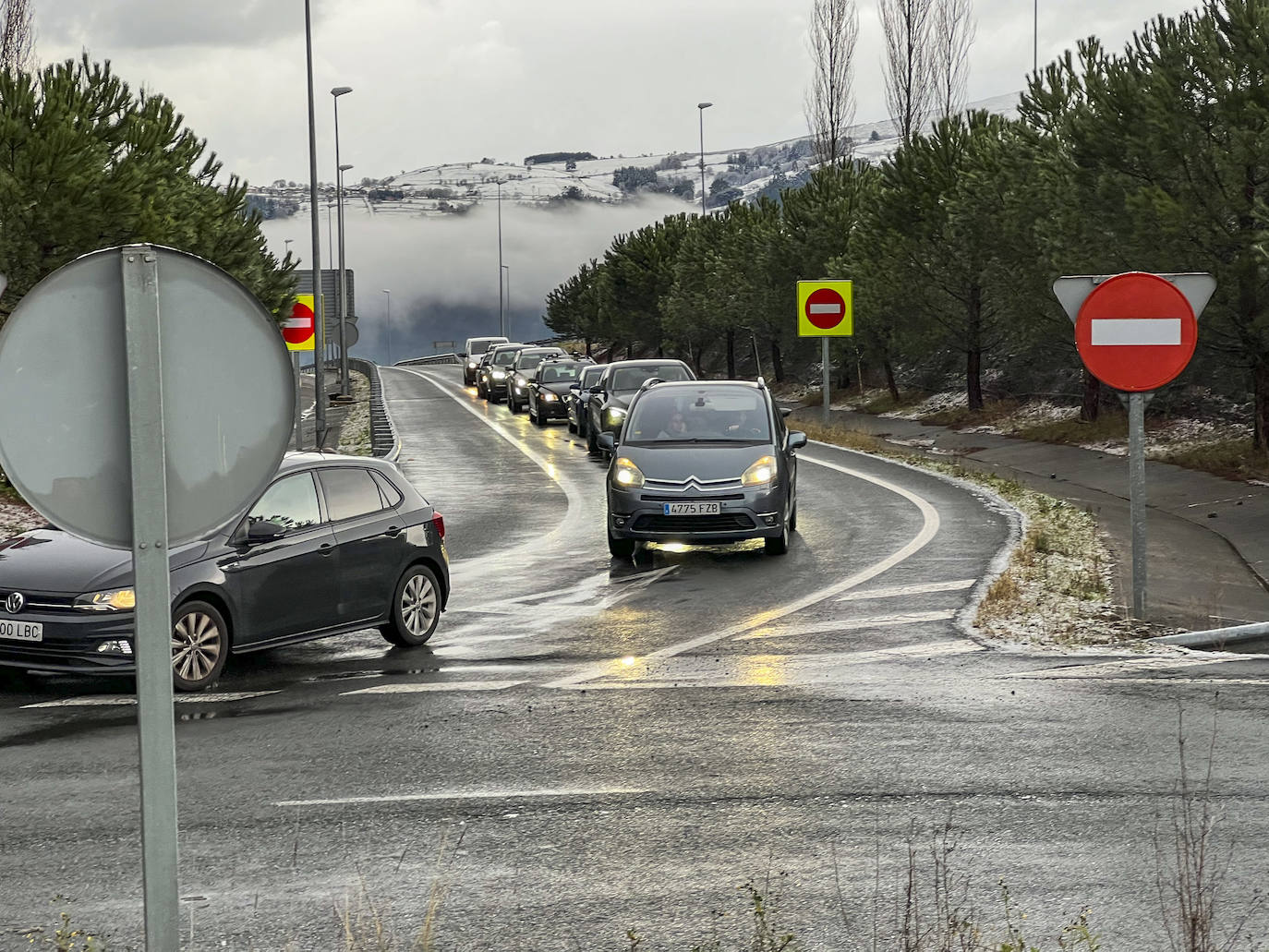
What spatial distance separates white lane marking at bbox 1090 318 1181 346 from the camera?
11.3 m

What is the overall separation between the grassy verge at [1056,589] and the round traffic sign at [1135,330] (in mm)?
1758

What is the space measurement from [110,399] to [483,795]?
3.88 m

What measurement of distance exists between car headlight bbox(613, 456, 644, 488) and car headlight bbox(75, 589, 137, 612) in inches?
277

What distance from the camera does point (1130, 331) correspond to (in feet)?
37.3

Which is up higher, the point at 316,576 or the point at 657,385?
the point at 657,385

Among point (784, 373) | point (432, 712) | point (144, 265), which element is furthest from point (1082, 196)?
point (784, 373)

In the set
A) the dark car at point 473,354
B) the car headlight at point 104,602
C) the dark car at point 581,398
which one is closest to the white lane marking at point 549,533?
the dark car at point 581,398

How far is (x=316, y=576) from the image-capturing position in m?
11.2

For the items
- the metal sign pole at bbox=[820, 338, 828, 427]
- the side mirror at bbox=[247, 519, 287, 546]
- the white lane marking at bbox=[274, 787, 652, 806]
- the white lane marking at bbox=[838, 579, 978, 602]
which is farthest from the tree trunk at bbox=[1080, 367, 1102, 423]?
the white lane marking at bbox=[274, 787, 652, 806]

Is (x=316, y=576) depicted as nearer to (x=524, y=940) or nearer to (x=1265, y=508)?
(x=524, y=940)

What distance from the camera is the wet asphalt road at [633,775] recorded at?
579 cm

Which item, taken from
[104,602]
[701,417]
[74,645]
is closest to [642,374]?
[701,417]

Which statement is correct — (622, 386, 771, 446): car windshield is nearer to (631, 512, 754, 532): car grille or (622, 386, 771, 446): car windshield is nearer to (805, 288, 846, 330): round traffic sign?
(631, 512, 754, 532): car grille

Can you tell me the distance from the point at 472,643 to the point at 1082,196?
60.3 feet
